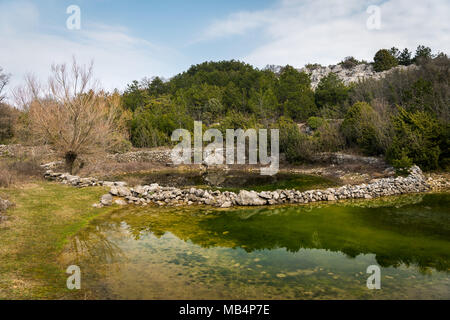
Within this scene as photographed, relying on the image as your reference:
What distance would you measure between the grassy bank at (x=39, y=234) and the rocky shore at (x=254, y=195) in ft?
4.41

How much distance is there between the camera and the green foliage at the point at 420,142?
1591cm

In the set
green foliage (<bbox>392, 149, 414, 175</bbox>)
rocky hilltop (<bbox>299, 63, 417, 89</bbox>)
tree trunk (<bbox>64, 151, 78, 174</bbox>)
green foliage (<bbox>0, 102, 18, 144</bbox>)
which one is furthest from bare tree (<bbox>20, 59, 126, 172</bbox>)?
rocky hilltop (<bbox>299, 63, 417, 89</bbox>)

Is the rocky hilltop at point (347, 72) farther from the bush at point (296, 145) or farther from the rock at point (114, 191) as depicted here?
the rock at point (114, 191)

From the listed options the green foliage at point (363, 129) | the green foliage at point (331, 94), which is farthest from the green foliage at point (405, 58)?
the green foliage at point (363, 129)

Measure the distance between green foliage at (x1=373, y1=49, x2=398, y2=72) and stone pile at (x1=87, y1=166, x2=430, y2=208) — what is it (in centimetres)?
4900

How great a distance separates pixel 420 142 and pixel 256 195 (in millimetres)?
10169

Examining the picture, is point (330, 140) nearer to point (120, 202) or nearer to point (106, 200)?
point (120, 202)

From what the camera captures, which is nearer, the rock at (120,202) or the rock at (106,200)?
the rock at (106,200)

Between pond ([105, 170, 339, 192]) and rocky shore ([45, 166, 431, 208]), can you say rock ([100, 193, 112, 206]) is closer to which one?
rocky shore ([45, 166, 431, 208])

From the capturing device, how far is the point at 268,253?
7.42 metres

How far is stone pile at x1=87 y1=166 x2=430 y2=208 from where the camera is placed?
1280cm

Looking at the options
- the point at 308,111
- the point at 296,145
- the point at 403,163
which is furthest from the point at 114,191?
the point at 308,111

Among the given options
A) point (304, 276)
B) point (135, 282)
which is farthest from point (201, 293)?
point (304, 276)

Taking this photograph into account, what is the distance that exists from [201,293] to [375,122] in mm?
18947
